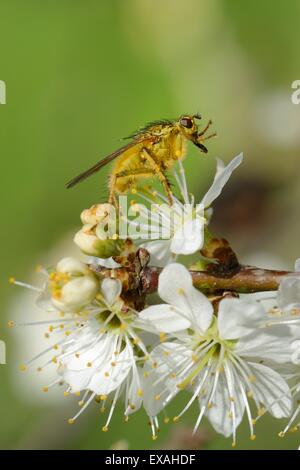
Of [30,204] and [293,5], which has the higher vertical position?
[293,5]

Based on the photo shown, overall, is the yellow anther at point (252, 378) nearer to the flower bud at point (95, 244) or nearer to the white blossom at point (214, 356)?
the white blossom at point (214, 356)

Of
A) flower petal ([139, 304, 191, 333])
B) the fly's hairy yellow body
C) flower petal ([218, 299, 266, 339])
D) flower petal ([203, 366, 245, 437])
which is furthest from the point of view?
the fly's hairy yellow body

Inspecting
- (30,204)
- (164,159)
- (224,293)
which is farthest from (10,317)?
(224,293)

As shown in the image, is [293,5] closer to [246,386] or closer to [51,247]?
[51,247]

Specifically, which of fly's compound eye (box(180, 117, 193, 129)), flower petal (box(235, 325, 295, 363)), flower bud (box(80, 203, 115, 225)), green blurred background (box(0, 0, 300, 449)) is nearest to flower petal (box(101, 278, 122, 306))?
flower bud (box(80, 203, 115, 225))

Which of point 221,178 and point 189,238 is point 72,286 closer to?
point 189,238

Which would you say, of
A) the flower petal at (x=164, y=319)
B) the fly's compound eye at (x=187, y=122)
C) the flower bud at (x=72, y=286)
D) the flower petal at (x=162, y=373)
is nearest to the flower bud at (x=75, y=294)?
the flower bud at (x=72, y=286)

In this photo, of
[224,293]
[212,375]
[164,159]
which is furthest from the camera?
[164,159]

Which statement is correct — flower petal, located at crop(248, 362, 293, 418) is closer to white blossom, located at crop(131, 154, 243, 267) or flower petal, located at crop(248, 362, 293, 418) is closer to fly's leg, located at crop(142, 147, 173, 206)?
white blossom, located at crop(131, 154, 243, 267)
